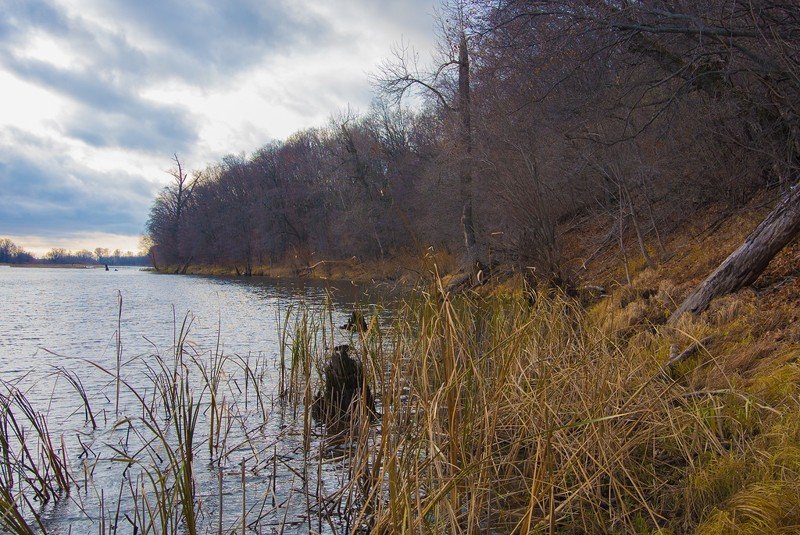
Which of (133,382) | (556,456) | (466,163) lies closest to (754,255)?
(556,456)

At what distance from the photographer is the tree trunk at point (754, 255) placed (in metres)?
7.75

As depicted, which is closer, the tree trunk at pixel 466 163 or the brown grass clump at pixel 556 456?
the brown grass clump at pixel 556 456

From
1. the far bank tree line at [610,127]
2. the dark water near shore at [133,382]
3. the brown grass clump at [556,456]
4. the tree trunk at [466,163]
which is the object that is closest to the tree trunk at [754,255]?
the far bank tree line at [610,127]

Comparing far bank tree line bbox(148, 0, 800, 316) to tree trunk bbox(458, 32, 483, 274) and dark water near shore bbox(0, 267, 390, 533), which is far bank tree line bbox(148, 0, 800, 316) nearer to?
tree trunk bbox(458, 32, 483, 274)

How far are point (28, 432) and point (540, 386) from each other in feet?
17.0

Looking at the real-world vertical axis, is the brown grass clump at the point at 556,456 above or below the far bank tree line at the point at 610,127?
below

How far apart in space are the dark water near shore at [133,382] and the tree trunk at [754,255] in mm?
4524

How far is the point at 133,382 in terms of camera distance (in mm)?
9102

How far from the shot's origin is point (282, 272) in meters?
49.3

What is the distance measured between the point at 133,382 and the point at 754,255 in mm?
8992

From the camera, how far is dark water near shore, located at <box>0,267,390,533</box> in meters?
4.59

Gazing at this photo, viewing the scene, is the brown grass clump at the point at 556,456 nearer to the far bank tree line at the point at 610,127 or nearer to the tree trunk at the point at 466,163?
the far bank tree line at the point at 610,127

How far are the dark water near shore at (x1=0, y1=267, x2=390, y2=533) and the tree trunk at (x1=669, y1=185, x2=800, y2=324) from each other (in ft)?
14.8

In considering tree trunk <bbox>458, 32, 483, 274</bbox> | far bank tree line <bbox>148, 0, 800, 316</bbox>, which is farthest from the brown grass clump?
tree trunk <bbox>458, 32, 483, 274</bbox>
